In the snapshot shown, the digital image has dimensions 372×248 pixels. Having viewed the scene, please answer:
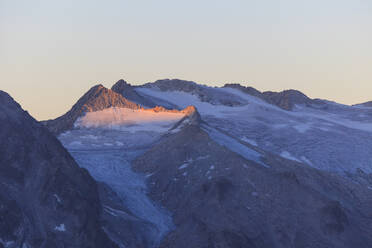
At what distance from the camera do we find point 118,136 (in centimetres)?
15038

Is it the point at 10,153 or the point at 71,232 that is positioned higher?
the point at 10,153

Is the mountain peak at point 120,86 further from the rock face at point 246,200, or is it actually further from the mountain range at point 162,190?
the rock face at point 246,200

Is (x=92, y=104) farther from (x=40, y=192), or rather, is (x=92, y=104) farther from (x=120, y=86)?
(x=40, y=192)

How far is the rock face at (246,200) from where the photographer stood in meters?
108

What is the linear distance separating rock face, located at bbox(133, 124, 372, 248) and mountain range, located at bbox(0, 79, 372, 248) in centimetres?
15

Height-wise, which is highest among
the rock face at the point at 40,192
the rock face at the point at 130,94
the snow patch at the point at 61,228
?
the rock face at the point at 130,94

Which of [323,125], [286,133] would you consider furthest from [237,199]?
[323,125]

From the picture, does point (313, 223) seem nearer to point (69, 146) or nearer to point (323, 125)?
point (69, 146)

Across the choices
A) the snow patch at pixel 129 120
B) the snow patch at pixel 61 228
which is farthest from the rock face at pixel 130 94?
the snow patch at pixel 61 228

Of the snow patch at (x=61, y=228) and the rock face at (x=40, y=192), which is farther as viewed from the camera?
the snow patch at (x=61, y=228)

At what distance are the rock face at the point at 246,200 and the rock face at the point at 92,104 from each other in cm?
3016

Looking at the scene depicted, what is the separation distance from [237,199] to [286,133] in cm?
6441

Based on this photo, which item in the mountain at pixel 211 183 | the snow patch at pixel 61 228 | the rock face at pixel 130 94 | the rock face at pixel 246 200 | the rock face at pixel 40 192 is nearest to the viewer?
the rock face at pixel 40 192

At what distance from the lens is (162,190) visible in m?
122
